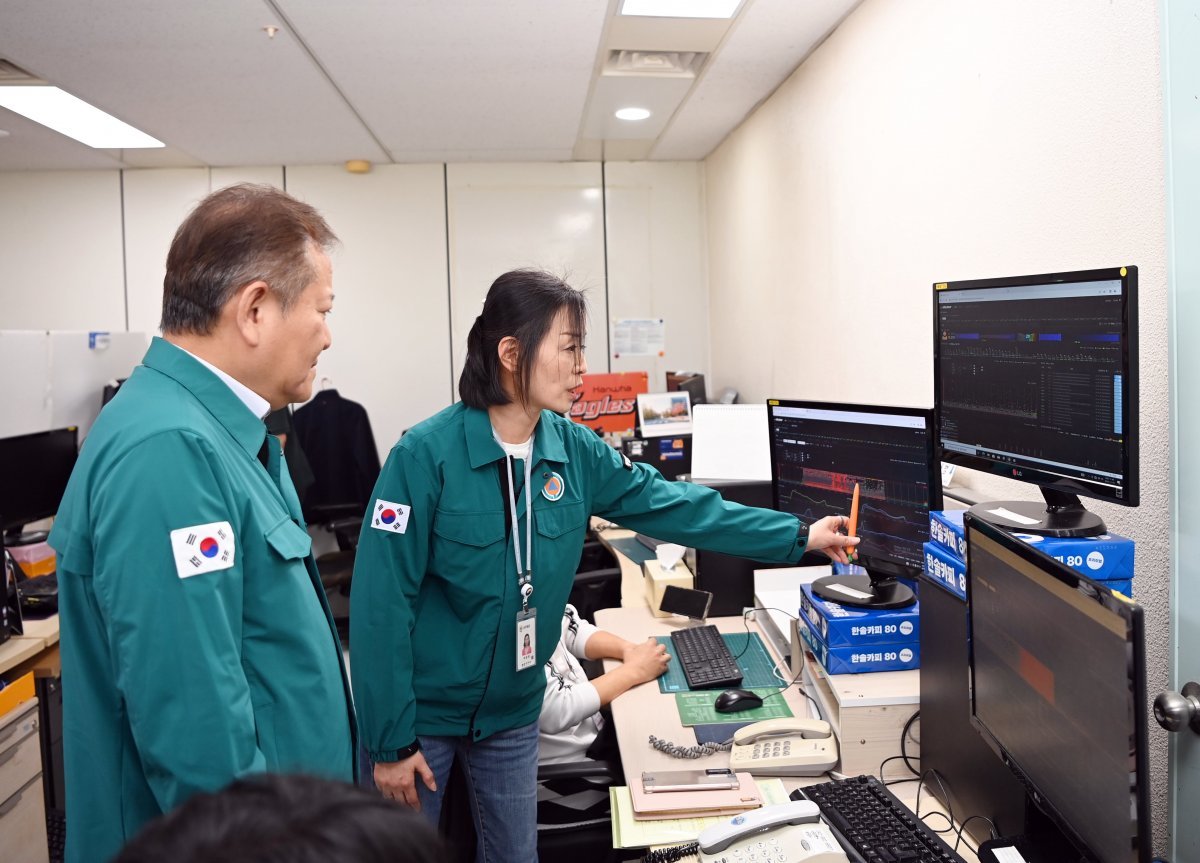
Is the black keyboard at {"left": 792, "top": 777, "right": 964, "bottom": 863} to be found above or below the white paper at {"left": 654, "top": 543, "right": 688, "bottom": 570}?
below

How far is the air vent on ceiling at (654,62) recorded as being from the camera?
344 cm

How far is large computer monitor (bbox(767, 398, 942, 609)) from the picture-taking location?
1.67 metres

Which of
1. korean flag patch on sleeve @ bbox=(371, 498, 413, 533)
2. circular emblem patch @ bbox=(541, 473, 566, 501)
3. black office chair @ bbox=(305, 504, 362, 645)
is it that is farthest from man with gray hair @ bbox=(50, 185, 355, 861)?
black office chair @ bbox=(305, 504, 362, 645)

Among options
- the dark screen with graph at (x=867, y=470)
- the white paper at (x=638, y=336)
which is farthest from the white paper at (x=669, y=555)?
the white paper at (x=638, y=336)

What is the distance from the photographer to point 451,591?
1.73 metres

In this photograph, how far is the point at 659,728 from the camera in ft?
6.17

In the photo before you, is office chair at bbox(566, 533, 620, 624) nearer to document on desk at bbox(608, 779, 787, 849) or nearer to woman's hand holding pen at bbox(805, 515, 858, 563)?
woman's hand holding pen at bbox(805, 515, 858, 563)

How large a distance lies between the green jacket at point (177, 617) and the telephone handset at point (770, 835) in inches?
22.8

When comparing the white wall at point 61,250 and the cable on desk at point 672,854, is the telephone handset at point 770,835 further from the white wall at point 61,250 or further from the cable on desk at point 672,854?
the white wall at point 61,250

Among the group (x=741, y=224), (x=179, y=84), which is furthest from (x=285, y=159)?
(x=741, y=224)

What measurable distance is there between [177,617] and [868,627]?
124 cm

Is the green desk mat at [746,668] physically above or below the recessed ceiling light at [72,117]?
below

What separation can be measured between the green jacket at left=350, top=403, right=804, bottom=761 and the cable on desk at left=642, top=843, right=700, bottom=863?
0.49 m

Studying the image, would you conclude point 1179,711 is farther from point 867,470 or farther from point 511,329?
point 511,329
